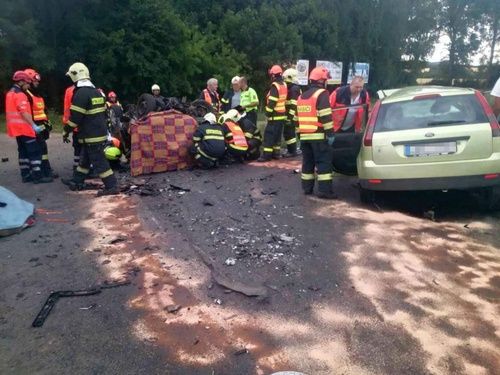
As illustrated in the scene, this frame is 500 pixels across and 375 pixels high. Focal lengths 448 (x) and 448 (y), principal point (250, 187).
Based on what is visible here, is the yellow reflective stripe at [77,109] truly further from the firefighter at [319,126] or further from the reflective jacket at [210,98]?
the reflective jacket at [210,98]

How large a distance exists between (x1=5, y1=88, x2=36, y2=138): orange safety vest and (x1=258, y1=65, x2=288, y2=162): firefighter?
177 inches

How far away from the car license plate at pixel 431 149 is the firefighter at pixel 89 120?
445cm

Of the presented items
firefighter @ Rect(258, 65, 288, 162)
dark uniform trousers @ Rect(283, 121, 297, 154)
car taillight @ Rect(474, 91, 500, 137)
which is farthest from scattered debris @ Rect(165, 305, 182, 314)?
dark uniform trousers @ Rect(283, 121, 297, 154)

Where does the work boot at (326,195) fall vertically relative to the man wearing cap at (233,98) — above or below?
below

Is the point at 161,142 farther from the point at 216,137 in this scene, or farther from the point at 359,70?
the point at 359,70

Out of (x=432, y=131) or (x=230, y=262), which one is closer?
(x=230, y=262)

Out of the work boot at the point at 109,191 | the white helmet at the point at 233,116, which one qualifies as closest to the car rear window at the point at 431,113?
the white helmet at the point at 233,116

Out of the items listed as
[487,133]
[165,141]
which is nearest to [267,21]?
[165,141]

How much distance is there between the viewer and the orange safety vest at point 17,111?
24.8 feet

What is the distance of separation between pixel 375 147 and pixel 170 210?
2.86 m

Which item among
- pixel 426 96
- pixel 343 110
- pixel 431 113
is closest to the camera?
pixel 431 113

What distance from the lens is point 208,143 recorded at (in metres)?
8.52

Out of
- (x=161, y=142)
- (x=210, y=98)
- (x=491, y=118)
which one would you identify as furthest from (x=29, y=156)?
(x=491, y=118)

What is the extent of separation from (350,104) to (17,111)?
5.63 m
